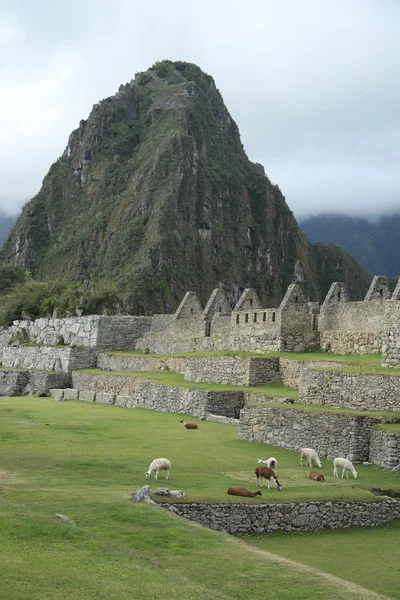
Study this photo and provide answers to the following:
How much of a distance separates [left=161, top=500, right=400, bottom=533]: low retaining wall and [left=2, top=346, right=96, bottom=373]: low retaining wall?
101 feet

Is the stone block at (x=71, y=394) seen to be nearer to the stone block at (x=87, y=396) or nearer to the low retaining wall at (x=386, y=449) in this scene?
the stone block at (x=87, y=396)

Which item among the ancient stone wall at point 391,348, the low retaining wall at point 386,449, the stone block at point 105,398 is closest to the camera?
the low retaining wall at point 386,449

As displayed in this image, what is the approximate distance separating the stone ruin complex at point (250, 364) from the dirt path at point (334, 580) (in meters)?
6.97

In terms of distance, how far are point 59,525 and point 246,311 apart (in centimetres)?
2314

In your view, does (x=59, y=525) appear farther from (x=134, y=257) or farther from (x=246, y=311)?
(x=134, y=257)

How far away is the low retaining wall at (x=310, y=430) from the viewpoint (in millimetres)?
19531

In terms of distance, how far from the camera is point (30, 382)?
44.1m

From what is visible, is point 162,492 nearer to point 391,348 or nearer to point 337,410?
point 337,410

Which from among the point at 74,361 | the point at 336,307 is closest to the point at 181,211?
the point at 74,361

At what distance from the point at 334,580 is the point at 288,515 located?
378 centimetres

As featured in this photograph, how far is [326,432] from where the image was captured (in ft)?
66.8

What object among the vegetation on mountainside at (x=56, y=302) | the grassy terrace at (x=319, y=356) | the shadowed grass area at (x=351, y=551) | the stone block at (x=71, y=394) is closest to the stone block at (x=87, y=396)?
the stone block at (x=71, y=394)

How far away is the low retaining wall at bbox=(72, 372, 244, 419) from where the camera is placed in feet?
90.8

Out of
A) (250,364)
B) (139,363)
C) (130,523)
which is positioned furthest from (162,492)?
(139,363)
